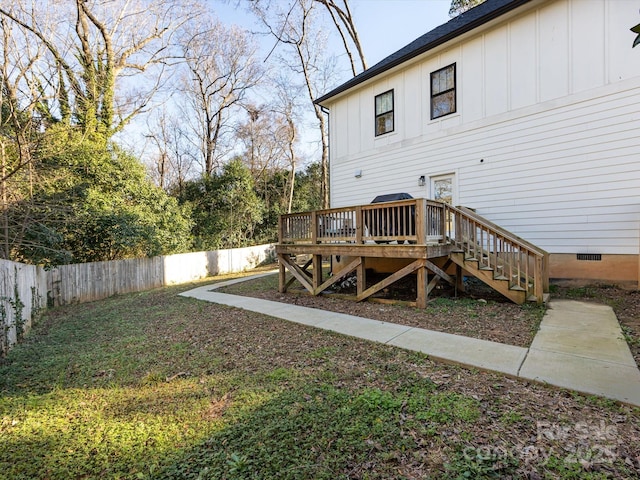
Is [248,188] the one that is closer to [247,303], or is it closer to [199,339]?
[247,303]

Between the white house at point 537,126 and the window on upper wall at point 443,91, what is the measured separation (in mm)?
28

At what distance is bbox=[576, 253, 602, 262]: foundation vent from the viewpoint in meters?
6.48

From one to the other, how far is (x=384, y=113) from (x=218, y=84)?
45.1ft

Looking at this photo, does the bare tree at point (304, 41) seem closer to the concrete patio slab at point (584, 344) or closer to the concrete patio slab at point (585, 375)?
the concrete patio slab at point (584, 344)

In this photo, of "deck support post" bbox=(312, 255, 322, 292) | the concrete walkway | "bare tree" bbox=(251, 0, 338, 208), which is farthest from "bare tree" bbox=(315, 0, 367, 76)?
the concrete walkway

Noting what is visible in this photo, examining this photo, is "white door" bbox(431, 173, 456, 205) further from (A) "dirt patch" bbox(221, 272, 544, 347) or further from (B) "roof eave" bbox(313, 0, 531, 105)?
(B) "roof eave" bbox(313, 0, 531, 105)

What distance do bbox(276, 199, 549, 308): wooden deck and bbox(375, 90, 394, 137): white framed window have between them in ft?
14.1

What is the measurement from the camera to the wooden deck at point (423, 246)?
5648 mm

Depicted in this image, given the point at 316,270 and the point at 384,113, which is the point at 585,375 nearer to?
the point at 316,270

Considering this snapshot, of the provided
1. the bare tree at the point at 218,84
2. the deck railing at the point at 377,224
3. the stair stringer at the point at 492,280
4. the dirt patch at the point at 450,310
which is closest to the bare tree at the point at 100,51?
the bare tree at the point at 218,84

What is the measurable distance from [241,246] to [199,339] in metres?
12.9

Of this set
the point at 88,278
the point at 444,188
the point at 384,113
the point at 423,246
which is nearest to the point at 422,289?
the point at 423,246

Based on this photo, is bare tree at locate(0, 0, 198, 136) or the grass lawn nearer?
the grass lawn

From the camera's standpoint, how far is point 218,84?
19.2m
